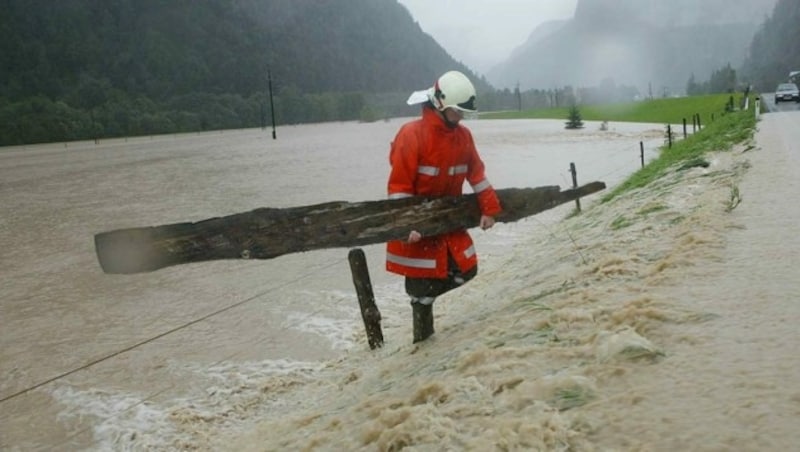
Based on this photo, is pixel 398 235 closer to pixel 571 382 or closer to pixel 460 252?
pixel 460 252

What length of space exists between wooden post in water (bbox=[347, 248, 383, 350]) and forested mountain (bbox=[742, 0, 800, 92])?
11917 centimetres

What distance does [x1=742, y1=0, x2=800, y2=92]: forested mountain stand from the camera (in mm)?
115000

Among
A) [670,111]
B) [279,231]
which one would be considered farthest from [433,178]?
[670,111]

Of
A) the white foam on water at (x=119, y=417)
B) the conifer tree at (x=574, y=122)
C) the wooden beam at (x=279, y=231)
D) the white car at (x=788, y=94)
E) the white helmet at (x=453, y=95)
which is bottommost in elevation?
the white foam on water at (x=119, y=417)

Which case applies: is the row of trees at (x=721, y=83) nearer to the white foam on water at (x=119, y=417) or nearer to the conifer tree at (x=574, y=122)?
the conifer tree at (x=574, y=122)

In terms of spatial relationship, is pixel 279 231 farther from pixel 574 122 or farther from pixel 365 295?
pixel 574 122

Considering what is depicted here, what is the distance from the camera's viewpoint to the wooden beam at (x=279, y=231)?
4.40m

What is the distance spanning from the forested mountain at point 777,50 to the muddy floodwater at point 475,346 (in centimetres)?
11658

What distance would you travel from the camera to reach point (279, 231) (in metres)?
4.98

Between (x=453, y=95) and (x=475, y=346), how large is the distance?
2043mm

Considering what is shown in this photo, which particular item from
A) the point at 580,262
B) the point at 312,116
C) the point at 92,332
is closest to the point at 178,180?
the point at 92,332

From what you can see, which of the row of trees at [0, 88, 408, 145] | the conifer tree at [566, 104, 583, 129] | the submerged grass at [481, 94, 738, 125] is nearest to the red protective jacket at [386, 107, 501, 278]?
the submerged grass at [481, 94, 738, 125]

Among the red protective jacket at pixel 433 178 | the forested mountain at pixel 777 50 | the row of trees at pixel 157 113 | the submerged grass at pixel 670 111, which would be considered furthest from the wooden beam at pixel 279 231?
the forested mountain at pixel 777 50

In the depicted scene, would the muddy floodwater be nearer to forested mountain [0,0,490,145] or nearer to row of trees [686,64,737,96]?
forested mountain [0,0,490,145]
